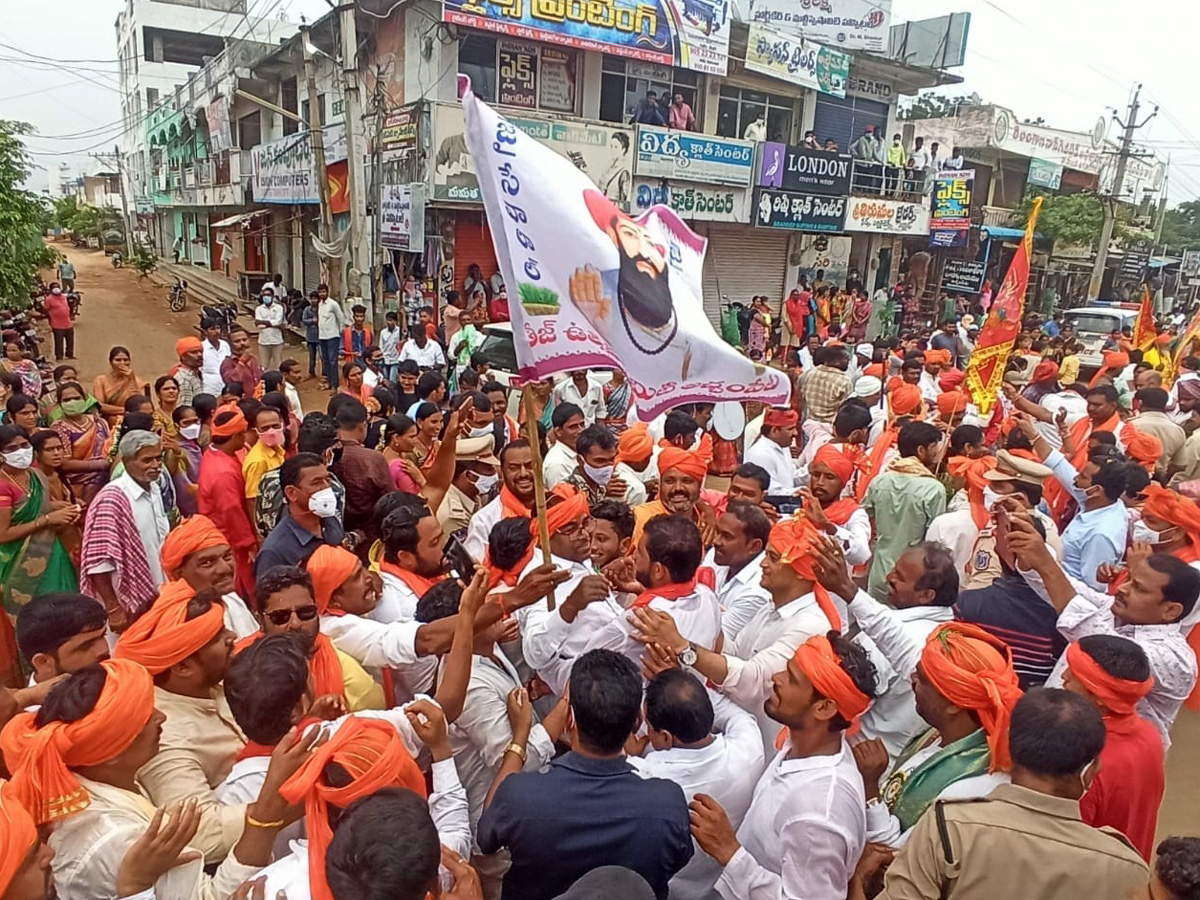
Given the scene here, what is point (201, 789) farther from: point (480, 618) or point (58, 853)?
point (480, 618)

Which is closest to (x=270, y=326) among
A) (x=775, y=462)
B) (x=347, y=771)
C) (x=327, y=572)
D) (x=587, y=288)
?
(x=775, y=462)

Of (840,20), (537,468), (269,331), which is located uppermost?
(840,20)

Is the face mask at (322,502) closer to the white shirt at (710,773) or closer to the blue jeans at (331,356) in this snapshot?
the white shirt at (710,773)

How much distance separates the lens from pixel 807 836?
2146mm

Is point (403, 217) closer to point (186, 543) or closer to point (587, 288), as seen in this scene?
point (186, 543)

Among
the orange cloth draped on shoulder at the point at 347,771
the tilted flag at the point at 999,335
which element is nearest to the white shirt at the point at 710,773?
the orange cloth draped on shoulder at the point at 347,771

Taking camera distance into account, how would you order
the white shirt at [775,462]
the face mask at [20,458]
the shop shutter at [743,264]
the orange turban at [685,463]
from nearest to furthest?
1. the face mask at [20,458]
2. the orange turban at [685,463]
3. the white shirt at [775,462]
4. the shop shutter at [743,264]

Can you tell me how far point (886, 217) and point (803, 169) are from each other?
3.46 meters

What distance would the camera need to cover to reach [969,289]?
76.7 ft

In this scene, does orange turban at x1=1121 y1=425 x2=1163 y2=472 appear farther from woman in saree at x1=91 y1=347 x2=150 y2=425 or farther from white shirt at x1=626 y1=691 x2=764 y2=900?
woman in saree at x1=91 y1=347 x2=150 y2=425

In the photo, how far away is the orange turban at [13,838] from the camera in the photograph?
1.55m

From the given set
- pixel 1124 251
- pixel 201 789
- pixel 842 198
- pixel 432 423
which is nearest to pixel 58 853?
pixel 201 789

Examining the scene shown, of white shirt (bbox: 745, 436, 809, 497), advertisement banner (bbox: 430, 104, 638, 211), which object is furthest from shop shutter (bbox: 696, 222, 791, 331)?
white shirt (bbox: 745, 436, 809, 497)

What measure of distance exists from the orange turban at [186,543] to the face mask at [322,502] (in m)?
0.53
